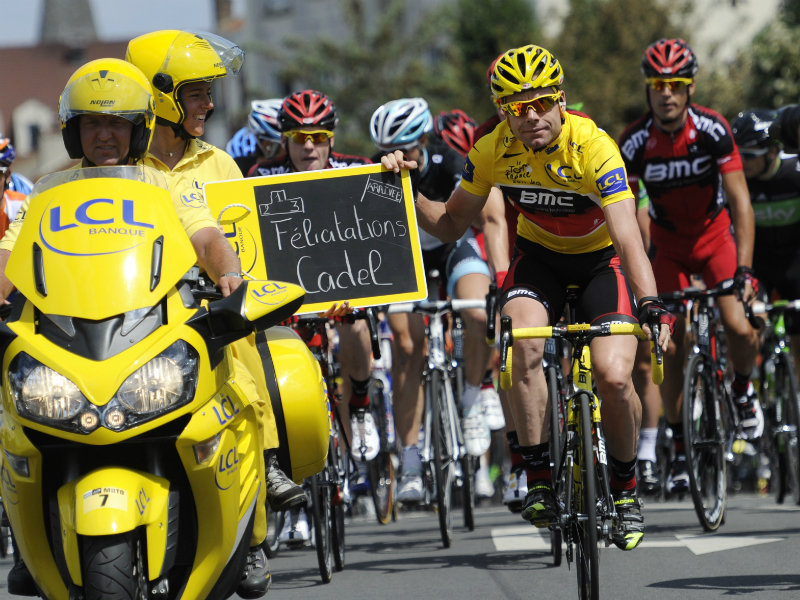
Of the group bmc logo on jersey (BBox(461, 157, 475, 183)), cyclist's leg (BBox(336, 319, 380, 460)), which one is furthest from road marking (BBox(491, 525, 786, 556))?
bmc logo on jersey (BBox(461, 157, 475, 183))

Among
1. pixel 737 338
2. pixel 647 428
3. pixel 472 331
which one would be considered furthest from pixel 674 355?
pixel 472 331

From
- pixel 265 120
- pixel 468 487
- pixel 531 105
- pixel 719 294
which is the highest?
pixel 265 120

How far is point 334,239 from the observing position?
27.4ft

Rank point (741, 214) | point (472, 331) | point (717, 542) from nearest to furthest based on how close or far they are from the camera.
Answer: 1. point (717, 542)
2. point (741, 214)
3. point (472, 331)

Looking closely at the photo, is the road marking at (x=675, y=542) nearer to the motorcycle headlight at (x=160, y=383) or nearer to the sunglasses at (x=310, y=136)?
the sunglasses at (x=310, y=136)

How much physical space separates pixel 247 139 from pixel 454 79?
30720mm

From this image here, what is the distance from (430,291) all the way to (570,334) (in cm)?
412

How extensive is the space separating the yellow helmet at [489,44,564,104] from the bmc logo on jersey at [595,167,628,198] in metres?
0.50

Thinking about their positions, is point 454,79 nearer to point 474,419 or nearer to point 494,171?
A: point 474,419

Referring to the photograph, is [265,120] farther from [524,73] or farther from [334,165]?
[524,73]

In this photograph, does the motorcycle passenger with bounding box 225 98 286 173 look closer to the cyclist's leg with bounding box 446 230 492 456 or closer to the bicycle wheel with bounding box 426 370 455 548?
the cyclist's leg with bounding box 446 230 492 456

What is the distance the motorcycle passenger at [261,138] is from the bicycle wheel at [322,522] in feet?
12.2

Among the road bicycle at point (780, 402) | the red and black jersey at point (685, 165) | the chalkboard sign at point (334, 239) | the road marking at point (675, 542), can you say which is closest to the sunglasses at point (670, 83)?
the red and black jersey at point (685, 165)

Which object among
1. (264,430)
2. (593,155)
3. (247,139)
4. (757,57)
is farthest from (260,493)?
(757,57)
